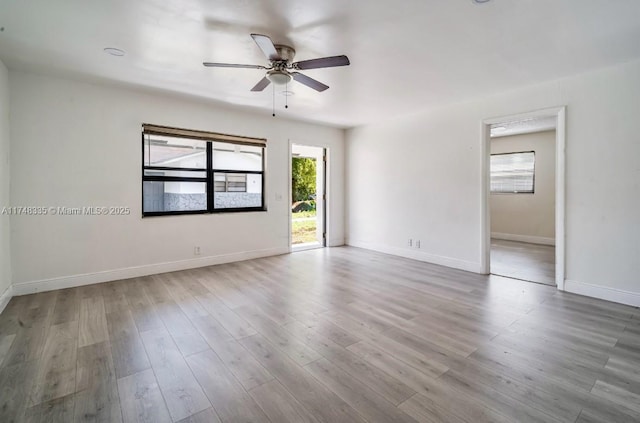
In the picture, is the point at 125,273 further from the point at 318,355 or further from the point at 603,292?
the point at 603,292

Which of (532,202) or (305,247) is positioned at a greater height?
(532,202)

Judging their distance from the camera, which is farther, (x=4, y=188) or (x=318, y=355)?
(x=4, y=188)

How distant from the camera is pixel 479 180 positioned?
4.55 metres

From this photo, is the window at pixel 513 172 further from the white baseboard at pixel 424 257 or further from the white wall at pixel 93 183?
the white wall at pixel 93 183

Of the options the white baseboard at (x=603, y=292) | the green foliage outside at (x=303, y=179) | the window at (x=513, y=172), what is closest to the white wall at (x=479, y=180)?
the white baseboard at (x=603, y=292)

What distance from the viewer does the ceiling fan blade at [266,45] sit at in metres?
2.31

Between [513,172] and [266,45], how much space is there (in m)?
7.24

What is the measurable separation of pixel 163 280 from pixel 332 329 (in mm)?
2763

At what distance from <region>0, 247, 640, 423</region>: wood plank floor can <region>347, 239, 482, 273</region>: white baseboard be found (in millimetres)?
731

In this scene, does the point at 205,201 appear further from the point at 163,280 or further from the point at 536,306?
the point at 536,306

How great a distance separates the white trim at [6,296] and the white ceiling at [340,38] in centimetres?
253

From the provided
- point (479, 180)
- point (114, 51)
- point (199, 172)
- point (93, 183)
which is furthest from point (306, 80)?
point (93, 183)

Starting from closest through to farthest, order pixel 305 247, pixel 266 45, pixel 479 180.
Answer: pixel 266 45, pixel 479 180, pixel 305 247

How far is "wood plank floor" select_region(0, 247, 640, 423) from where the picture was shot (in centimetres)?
175
